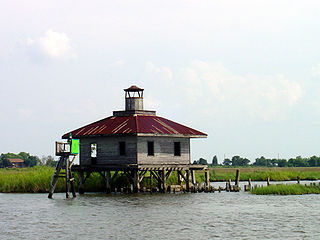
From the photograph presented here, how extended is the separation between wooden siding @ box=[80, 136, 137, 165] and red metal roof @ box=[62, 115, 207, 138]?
0.76 m

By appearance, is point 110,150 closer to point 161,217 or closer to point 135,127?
point 135,127

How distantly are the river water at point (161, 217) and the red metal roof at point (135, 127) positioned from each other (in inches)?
194

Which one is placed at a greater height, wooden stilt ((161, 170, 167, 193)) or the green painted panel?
the green painted panel

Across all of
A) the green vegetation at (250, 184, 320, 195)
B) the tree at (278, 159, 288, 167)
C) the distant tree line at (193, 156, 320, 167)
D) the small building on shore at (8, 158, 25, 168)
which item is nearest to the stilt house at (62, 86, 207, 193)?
the green vegetation at (250, 184, 320, 195)

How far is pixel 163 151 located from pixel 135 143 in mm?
2666

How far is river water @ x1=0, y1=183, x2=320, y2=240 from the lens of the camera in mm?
27688

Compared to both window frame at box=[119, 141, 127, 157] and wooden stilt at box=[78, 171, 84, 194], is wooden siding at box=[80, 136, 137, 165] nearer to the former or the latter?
window frame at box=[119, 141, 127, 157]

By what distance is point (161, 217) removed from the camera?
33125 mm

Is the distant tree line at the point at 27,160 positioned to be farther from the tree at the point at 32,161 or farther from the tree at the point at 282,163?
the tree at the point at 282,163

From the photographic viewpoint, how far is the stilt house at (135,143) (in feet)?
155

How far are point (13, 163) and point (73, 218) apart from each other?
121 m

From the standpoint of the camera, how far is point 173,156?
49.3 meters

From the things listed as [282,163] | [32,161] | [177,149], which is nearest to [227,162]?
[282,163]

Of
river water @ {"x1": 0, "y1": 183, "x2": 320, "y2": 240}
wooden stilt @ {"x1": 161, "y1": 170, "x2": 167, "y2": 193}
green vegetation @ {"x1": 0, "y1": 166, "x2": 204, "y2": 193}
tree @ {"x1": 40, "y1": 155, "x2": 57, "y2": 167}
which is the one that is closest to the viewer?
river water @ {"x1": 0, "y1": 183, "x2": 320, "y2": 240}
